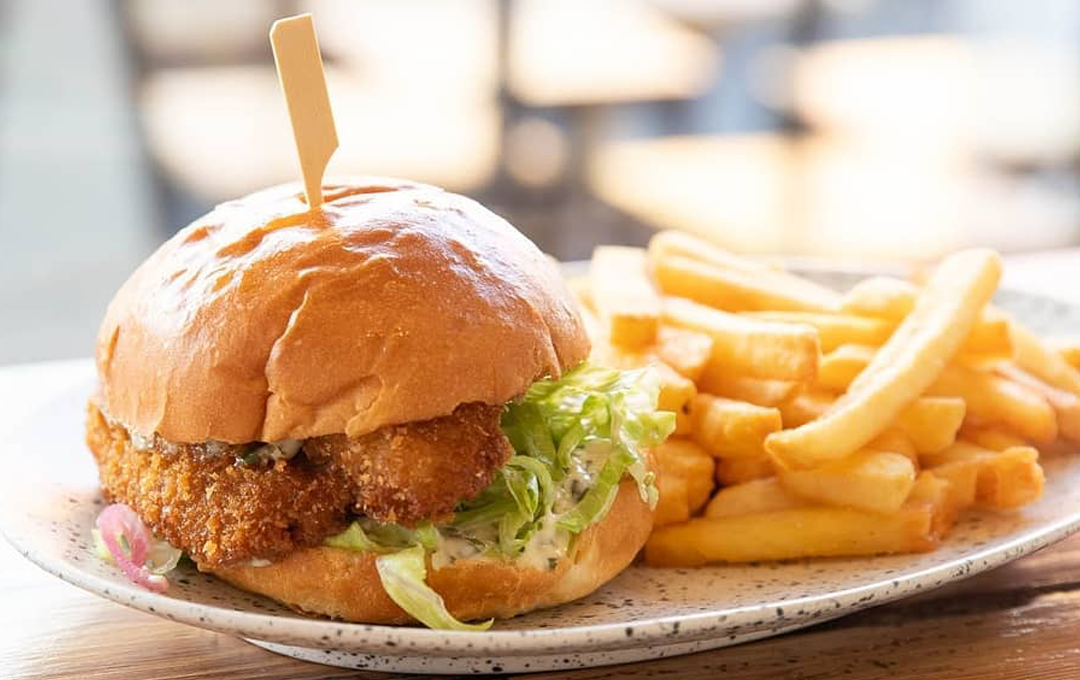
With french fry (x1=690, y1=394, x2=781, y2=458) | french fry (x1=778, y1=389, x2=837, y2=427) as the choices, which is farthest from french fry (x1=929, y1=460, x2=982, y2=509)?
french fry (x1=690, y1=394, x2=781, y2=458)

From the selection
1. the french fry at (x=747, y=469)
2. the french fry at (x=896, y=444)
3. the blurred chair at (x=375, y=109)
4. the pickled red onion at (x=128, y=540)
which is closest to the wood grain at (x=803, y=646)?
the pickled red onion at (x=128, y=540)

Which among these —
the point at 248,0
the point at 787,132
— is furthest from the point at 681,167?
the point at 248,0

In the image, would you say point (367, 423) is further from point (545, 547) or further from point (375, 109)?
point (375, 109)

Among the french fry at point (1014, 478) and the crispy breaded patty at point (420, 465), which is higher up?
the crispy breaded patty at point (420, 465)

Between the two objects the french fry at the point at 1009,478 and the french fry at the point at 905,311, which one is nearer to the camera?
the french fry at the point at 1009,478

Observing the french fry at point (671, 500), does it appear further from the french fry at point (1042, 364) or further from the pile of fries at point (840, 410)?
the french fry at point (1042, 364)

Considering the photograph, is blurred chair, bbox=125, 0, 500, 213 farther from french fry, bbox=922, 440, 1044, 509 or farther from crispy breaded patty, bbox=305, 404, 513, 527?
crispy breaded patty, bbox=305, 404, 513, 527

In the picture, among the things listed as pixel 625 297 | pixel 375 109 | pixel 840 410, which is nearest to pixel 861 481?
pixel 840 410
